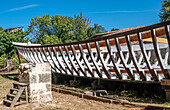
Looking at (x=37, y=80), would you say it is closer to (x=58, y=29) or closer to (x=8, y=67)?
(x=8, y=67)

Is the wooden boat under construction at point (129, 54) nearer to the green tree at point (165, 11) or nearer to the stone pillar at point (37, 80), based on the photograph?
the stone pillar at point (37, 80)

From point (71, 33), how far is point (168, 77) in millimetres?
32881

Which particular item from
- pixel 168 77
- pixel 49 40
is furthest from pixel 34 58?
pixel 49 40

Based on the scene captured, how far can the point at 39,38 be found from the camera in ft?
128

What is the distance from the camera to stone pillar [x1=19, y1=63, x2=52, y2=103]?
6.20m

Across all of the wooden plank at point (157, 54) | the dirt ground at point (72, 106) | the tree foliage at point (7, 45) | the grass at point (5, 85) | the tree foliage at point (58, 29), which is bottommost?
the dirt ground at point (72, 106)

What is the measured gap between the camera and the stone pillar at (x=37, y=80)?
20.3 ft

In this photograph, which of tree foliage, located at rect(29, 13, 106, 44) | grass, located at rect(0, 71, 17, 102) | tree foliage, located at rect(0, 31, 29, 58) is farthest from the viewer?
tree foliage, located at rect(29, 13, 106, 44)

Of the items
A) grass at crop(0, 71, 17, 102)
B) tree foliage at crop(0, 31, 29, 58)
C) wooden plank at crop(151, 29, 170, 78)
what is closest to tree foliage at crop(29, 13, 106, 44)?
tree foliage at crop(0, 31, 29, 58)

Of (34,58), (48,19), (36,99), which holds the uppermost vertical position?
(48,19)

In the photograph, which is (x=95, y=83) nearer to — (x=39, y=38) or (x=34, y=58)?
(x=34, y=58)

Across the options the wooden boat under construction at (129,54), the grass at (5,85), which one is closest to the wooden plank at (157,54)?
the wooden boat under construction at (129,54)

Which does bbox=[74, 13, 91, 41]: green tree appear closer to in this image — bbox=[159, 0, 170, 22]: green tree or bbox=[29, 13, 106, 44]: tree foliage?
bbox=[29, 13, 106, 44]: tree foliage

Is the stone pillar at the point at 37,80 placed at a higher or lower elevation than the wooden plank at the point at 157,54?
lower
